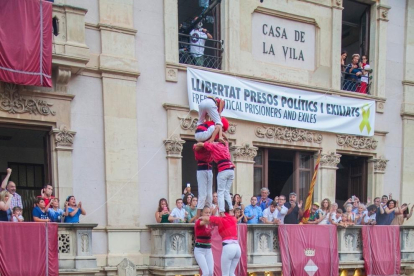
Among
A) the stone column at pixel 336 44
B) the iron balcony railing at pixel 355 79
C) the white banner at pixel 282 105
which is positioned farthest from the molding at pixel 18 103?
the iron balcony railing at pixel 355 79

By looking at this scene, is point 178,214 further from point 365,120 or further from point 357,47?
point 357,47

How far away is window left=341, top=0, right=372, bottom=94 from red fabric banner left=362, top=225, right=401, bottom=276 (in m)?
5.50

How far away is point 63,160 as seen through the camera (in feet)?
42.1

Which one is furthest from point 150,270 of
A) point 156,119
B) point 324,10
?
point 324,10

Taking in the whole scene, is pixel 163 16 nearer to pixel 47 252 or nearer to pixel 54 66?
pixel 54 66

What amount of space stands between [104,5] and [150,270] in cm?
759

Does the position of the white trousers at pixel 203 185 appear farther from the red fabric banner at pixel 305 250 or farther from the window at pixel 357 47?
the window at pixel 357 47

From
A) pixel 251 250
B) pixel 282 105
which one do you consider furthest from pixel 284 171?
pixel 251 250

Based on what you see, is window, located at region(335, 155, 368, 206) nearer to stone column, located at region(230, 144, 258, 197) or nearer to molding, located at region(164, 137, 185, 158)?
stone column, located at region(230, 144, 258, 197)

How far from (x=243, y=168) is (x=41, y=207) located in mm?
6644

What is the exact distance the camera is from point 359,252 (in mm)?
15375

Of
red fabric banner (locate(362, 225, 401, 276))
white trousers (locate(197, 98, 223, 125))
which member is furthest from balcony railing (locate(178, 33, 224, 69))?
white trousers (locate(197, 98, 223, 125))

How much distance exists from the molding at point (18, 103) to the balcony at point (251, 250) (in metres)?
4.30

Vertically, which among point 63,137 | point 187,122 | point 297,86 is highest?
point 297,86
